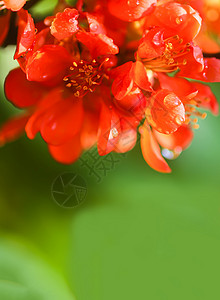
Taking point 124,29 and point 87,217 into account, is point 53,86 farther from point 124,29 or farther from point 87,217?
point 87,217

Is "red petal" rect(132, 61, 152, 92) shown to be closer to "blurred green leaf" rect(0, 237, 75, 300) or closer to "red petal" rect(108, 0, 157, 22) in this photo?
"red petal" rect(108, 0, 157, 22)

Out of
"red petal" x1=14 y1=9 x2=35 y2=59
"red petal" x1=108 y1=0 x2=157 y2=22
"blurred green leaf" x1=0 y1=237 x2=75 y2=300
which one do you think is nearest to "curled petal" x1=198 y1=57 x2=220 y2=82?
"red petal" x1=108 y1=0 x2=157 y2=22

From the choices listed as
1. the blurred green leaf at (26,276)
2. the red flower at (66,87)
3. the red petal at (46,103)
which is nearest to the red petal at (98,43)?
the red flower at (66,87)

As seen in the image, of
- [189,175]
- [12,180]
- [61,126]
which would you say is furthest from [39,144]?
[189,175]

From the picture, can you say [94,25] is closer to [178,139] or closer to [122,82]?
[122,82]

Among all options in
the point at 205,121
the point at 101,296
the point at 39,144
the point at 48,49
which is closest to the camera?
the point at 48,49
